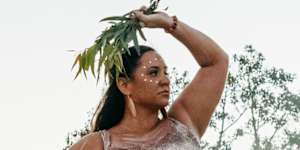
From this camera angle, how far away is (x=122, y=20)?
3.18 meters

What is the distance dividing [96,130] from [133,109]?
0.86 ft

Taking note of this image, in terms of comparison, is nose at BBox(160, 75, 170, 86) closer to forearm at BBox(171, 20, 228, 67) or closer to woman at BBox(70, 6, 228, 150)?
woman at BBox(70, 6, 228, 150)

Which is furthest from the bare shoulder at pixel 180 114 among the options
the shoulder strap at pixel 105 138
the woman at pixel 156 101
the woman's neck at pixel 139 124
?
the shoulder strap at pixel 105 138

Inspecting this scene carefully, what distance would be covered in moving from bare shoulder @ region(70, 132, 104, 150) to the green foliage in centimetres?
29

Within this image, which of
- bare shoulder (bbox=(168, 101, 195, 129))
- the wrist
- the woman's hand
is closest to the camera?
the woman's hand

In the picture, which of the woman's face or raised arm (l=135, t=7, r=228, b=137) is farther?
raised arm (l=135, t=7, r=228, b=137)

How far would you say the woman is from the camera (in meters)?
3.15

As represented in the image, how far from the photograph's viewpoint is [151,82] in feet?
10.3

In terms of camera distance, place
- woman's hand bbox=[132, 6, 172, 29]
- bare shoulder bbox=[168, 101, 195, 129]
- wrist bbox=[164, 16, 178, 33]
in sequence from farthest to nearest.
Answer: bare shoulder bbox=[168, 101, 195, 129]
wrist bbox=[164, 16, 178, 33]
woman's hand bbox=[132, 6, 172, 29]

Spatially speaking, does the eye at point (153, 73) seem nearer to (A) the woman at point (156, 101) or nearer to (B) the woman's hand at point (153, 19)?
(A) the woman at point (156, 101)

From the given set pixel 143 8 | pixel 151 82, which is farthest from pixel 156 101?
pixel 143 8

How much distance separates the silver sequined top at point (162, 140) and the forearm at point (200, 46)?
0.36 meters

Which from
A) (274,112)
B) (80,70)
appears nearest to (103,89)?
(80,70)

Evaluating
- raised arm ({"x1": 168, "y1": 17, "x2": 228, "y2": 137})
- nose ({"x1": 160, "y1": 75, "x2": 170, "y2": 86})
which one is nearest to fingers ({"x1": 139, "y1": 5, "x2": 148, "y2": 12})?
raised arm ({"x1": 168, "y1": 17, "x2": 228, "y2": 137})
